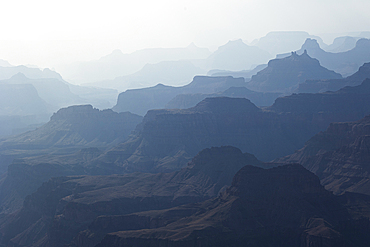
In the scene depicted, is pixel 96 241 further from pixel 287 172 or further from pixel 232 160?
pixel 232 160

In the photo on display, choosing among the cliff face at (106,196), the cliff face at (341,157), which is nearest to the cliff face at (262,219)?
the cliff face at (106,196)

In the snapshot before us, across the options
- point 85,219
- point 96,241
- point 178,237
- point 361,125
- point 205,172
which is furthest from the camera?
point 361,125

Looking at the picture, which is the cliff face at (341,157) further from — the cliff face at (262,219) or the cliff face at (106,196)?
the cliff face at (262,219)

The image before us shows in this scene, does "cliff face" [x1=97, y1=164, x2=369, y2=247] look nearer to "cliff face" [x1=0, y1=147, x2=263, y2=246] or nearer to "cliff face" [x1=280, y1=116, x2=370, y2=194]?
"cliff face" [x1=0, y1=147, x2=263, y2=246]

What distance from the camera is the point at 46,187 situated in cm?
16250

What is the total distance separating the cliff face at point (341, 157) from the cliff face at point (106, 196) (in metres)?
21.2

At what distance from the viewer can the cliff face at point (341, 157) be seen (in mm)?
143625

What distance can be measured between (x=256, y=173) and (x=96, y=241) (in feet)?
118

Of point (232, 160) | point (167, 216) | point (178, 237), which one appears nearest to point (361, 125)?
point (232, 160)

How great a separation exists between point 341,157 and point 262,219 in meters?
59.7

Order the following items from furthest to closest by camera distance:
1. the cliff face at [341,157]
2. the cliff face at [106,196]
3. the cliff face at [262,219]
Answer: the cliff face at [341,157]
the cliff face at [106,196]
the cliff face at [262,219]

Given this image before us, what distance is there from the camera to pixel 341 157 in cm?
15500

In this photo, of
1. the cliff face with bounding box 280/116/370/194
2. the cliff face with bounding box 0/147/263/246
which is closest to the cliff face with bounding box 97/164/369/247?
the cliff face with bounding box 0/147/263/246

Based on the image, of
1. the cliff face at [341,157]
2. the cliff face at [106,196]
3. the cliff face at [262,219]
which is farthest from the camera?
the cliff face at [341,157]
